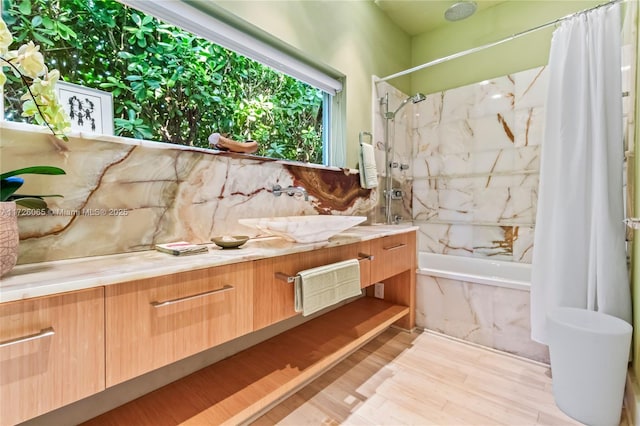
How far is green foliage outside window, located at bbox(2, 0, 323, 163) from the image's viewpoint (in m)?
1.18

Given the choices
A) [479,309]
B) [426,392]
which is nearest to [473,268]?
[479,309]

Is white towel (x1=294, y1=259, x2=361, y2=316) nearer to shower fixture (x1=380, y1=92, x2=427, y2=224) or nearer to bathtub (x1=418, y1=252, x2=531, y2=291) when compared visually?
bathtub (x1=418, y1=252, x2=531, y2=291)

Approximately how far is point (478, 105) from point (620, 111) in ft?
4.36

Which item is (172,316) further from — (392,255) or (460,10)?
Result: (460,10)

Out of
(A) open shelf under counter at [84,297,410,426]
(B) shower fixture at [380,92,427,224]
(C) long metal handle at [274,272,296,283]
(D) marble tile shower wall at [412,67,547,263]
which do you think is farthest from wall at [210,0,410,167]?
(C) long metal handle at [274,272,296,283]

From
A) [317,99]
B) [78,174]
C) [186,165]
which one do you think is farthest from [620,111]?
[78,174]

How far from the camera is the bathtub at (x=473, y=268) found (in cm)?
214

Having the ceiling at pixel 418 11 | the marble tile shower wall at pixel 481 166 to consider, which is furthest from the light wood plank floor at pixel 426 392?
the ceiling at pixel 418 11

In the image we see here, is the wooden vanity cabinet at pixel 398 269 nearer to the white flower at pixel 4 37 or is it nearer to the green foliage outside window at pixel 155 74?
the green foliage outside window at pixel 155 74

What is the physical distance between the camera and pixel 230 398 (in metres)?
1.19

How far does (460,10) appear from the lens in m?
2.48

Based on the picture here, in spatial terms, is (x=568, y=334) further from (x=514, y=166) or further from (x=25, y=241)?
(x=25, y=241)

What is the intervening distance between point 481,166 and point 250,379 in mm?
2616

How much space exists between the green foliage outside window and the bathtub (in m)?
1.44
